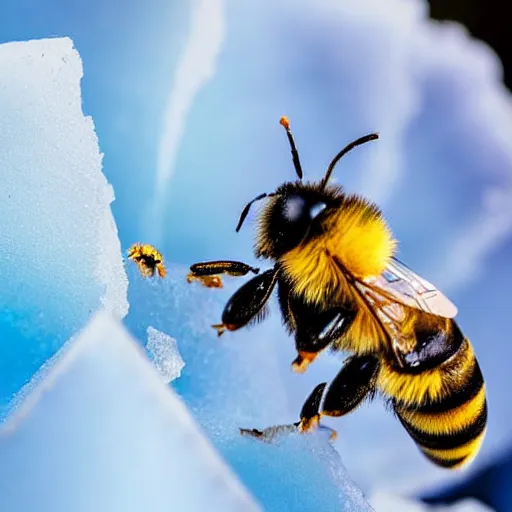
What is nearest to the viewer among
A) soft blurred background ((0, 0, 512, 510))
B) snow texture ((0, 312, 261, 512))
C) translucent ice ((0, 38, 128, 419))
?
snow texture ((0, 312, 261, 512))

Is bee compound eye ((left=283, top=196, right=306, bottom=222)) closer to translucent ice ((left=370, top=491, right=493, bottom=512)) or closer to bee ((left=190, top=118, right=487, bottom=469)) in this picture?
bee ((left=190, top=118, right=487, bottom=469))

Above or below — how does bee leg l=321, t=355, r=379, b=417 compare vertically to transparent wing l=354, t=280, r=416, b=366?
below

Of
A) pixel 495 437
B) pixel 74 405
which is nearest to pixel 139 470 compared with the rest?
pixel 74 405

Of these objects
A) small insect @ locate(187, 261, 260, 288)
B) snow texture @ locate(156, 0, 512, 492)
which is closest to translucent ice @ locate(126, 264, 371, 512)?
small insect @ locate(187, 261, 260, 288)

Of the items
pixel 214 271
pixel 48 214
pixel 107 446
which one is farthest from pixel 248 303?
pixel 107 446

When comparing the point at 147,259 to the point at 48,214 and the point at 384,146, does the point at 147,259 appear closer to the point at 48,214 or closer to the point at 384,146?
the point at 48,214

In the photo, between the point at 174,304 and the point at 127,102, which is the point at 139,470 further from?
the point at 127,102

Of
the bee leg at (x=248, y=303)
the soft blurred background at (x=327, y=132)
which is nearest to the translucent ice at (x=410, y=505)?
the soft blurred background at (x=327, y=132)

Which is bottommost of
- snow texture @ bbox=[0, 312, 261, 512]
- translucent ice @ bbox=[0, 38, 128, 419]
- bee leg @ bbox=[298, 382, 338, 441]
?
bee leg @ bbox=[298, 382, 338, 441]
